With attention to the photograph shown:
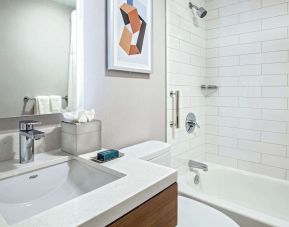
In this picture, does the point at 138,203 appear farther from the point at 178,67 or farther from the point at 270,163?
the point at 270,163

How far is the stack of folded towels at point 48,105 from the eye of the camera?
100 cm

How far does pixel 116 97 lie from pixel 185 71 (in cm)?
96

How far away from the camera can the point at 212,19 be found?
2361 mm

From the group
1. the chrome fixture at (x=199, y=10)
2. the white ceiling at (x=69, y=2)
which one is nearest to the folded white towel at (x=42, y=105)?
the white ceiling at (x=69, y=2)

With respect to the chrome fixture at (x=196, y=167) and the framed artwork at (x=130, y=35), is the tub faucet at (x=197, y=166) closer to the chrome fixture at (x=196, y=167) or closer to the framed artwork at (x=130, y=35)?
the chrome fixture at (x=196, y=167)

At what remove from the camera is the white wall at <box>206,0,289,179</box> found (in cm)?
200

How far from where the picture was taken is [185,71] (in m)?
2.09

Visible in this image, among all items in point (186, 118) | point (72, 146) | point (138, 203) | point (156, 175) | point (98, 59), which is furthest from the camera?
point (186, 118)

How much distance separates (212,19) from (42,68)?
200 centimetres

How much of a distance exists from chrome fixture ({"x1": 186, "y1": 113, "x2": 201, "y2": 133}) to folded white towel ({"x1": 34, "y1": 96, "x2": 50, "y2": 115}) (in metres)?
1.43

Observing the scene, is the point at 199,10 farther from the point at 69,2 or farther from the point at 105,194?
the point at 105,194

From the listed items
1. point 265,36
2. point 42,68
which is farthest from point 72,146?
point 265,36

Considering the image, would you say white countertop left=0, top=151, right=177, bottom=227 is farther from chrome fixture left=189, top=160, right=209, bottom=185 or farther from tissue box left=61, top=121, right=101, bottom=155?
chrome fixture left=189, top=160, right=209, bottom=185

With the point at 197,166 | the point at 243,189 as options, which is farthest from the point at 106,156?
the point at 243,189
